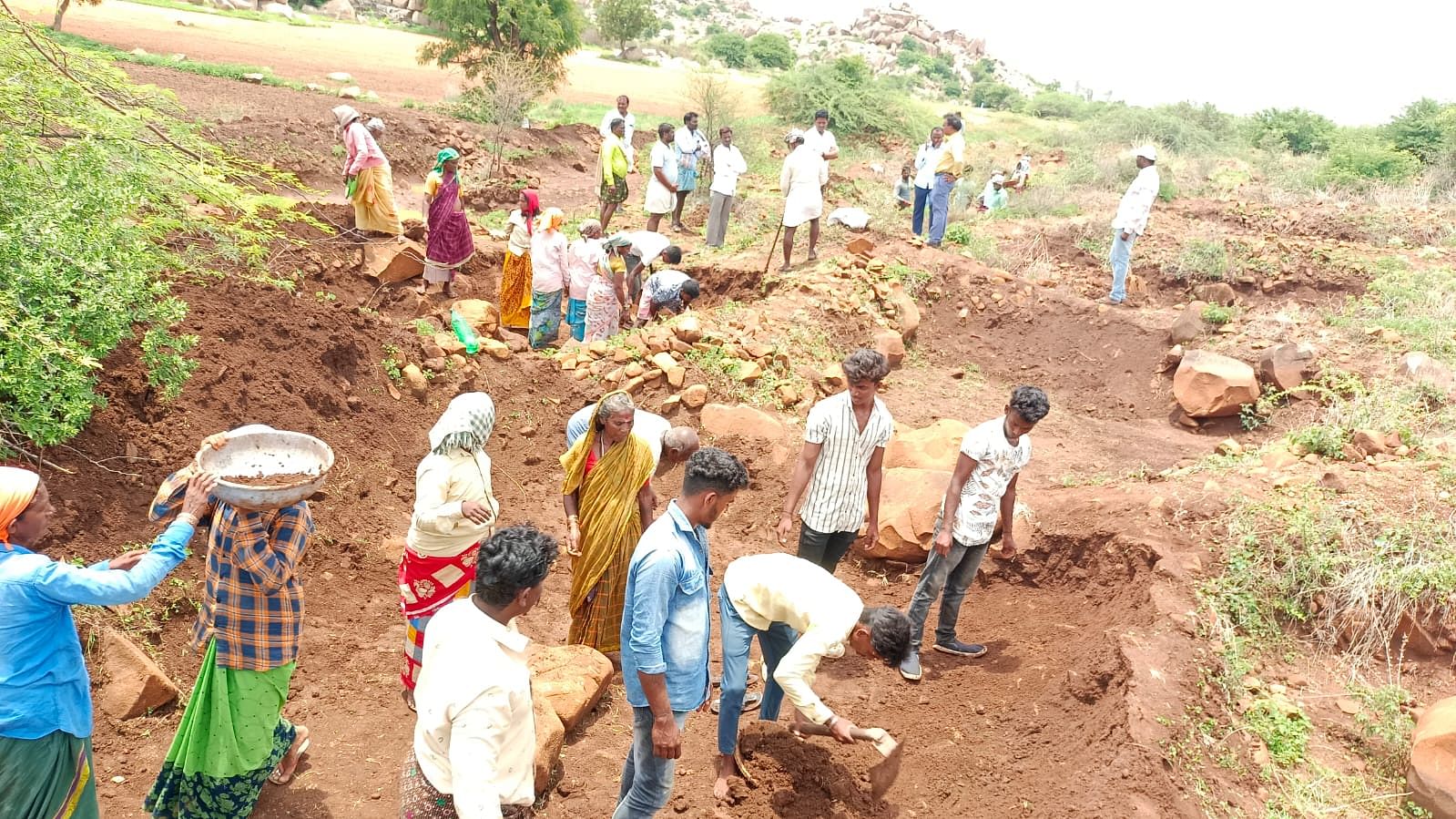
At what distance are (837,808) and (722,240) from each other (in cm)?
936

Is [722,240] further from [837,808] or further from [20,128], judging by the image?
[837,808]

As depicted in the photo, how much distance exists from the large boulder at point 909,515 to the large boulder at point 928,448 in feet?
1.48

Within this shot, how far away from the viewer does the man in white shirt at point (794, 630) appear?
3309mm

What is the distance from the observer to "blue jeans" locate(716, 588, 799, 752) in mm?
3566

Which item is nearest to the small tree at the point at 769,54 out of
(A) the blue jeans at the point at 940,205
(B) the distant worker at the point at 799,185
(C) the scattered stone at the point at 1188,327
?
(A) the blue jeans at the point at 940,205

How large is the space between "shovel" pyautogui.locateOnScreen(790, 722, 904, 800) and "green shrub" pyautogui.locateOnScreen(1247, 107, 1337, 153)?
76.7 ft

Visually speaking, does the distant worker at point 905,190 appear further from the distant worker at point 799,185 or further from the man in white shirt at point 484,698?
the man in white shirt at point 484,698

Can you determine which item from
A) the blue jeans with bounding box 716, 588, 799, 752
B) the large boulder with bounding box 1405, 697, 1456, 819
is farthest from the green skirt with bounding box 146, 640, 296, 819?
the large boulder with bounding box 1405, 697, 1456, 819

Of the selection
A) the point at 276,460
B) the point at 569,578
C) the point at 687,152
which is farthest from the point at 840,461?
the point at 687,152

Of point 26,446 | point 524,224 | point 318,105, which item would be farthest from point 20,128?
point 318,105

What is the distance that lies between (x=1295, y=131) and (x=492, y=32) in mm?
19863

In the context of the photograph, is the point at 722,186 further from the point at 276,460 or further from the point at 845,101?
the point at 845,101

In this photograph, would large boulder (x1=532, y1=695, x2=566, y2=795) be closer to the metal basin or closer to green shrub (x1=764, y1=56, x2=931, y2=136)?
the metal basin

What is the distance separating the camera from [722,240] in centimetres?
1223
